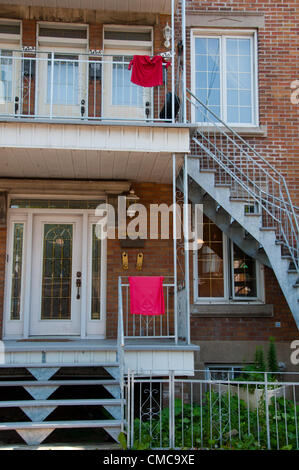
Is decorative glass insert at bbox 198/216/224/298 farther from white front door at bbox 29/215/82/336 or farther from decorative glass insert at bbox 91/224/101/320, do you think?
white front door at bbox 29/215/82/336

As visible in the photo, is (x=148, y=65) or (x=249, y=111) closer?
(x=148, y=65)

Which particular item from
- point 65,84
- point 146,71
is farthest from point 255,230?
point 65,84

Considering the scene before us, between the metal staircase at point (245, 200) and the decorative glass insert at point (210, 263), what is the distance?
2.18ft

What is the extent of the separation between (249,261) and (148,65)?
3.78 metres

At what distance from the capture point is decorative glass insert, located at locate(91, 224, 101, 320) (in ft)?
29.0

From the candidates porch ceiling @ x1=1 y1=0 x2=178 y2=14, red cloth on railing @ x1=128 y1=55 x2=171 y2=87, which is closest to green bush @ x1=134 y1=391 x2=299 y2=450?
red cloth on railing @ x1=128 y1=55 x2=171 y2=87

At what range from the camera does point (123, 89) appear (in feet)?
30.6

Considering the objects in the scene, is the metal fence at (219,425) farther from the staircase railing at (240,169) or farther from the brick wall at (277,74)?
the brick wall at (277,74)

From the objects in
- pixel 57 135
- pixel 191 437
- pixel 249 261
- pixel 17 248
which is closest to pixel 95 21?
pixel 57 135

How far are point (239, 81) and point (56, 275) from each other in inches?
194

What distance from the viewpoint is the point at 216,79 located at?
31.4 ft

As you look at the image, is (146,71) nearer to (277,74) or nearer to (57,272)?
(277,74)
